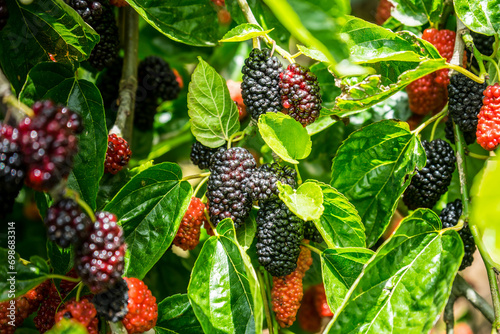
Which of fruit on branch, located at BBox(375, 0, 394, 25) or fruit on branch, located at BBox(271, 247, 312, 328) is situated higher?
fruit on branch, located at BBox(375, 0, 394, 25)

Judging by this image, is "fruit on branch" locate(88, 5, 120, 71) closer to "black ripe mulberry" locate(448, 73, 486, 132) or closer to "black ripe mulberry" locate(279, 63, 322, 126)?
"black ripe mulberry" locate(279, 63, 322, 126)

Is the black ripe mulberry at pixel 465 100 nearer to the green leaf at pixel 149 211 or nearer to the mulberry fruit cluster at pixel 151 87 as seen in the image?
the green leaf at pixel 149 211

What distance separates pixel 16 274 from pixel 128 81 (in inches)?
22.5

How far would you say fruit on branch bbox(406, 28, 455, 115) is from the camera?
42.3 inches

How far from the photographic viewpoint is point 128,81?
3.77 ft

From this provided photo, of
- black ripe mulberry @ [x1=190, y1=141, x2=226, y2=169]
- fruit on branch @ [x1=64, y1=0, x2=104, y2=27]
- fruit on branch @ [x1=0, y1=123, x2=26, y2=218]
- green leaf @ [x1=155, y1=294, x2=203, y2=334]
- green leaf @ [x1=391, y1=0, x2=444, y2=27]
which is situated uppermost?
fruit on branch @ [x1=64, y1=0, x2=104, y2=27]

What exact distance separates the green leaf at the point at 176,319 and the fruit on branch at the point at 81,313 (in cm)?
18

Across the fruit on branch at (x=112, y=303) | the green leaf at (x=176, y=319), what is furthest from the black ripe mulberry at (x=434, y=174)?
the fruit on branch at (x=112, y=303)

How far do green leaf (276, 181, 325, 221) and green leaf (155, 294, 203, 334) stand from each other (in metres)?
0.30

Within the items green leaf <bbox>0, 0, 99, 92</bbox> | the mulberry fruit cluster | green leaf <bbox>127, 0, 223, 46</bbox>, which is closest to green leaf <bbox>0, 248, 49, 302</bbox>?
green leaf <bbox>0, 0, 99, 92</bbox>

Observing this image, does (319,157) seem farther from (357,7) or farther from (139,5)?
(357,7)

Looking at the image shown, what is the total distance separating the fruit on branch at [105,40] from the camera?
38.9 inches

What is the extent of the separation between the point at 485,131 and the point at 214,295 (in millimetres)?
581

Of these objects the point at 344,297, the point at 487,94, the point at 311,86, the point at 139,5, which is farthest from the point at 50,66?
the point at 487,94
